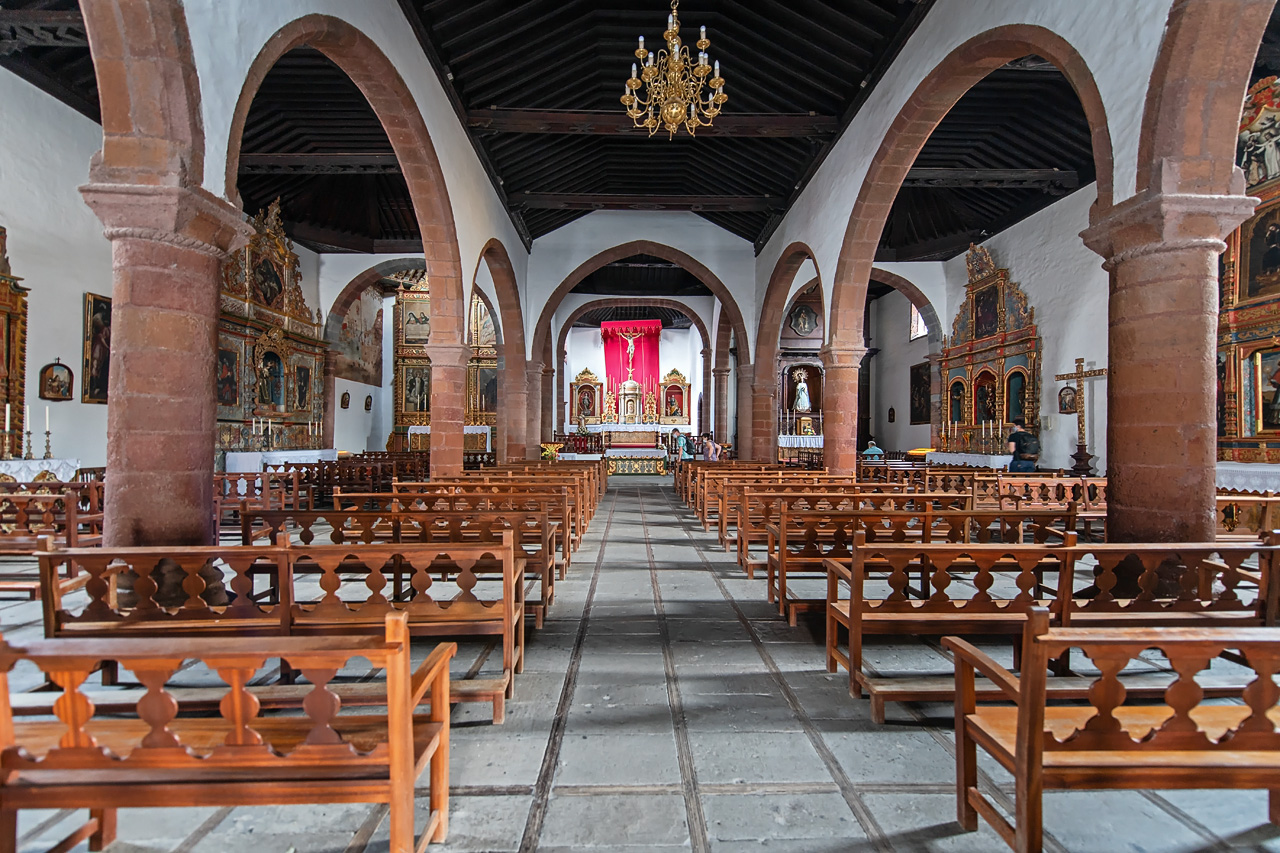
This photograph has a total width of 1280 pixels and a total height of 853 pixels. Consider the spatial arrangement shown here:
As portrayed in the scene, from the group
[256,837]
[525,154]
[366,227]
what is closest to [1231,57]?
[256,837]

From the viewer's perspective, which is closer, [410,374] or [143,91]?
[143,91]

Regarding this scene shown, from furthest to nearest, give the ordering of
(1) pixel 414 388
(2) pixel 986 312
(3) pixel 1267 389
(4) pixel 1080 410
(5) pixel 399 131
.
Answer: (1) pixel 414 388 → (2) pixel 986 312 → (4) pixel 1080 410 → (3) pixel 1267 389 → (5) pixel 399 131

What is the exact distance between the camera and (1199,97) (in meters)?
3.75

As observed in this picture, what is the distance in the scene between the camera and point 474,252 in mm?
9789

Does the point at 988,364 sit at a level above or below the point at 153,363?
above

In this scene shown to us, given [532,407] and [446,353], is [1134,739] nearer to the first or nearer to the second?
[446,353]

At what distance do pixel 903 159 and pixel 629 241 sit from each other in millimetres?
7722

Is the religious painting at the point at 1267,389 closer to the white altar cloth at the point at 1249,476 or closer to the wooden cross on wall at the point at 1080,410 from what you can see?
the white altar cloth at the point at 1249,476

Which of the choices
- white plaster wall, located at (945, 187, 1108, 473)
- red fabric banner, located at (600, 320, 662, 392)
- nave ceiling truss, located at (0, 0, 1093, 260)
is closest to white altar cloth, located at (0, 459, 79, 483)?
nave ceiling truss, located at (0, 0, 1093, 260)

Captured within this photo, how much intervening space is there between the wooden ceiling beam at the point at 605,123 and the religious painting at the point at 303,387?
8218 millimetres

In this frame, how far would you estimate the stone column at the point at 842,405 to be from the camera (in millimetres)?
9078


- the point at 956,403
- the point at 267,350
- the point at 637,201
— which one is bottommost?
the point at 956,403

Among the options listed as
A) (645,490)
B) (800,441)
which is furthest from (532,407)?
(800,441)

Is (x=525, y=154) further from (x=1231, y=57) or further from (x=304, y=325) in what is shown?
(x=1231, y=57)
